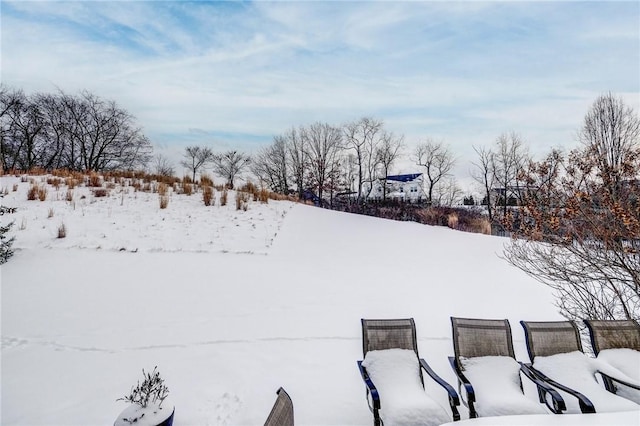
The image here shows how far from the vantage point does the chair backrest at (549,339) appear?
2930 mm

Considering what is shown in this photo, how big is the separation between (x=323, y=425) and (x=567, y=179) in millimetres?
3646

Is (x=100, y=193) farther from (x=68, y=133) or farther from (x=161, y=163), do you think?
(x=161, y=163)

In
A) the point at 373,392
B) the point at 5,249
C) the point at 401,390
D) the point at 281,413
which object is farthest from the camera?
the point at 5,249

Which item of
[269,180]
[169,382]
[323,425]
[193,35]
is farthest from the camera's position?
[269,180]

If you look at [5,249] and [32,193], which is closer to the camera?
[5,249]

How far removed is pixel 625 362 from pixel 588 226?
1325 mm

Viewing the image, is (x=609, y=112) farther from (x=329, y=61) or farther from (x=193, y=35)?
(x=193, y=35)

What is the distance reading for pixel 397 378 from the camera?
2.62 m

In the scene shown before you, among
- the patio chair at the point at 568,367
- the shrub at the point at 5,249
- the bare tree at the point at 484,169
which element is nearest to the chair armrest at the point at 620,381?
the patio chair at the point at 568,367

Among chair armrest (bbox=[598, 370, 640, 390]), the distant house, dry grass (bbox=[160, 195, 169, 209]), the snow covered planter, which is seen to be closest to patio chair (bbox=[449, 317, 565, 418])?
chair armrest (bbox=[598, 370, 640, 390])

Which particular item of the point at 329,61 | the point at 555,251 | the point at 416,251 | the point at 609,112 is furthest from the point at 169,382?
the point at 609,112

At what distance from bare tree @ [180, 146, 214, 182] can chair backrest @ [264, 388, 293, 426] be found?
2855cm

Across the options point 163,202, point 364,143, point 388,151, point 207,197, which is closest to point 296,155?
point 364,143

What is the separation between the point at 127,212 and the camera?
7.40 metres
